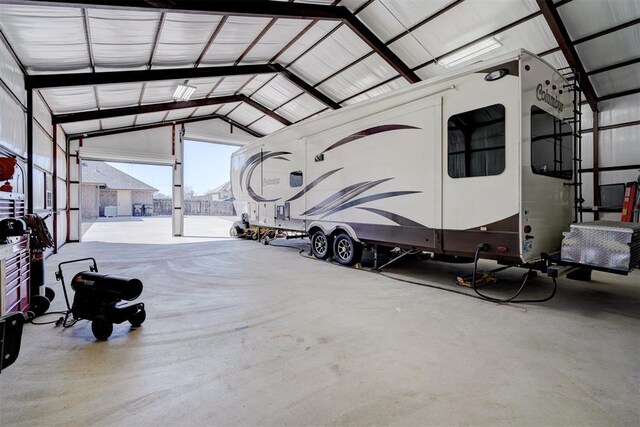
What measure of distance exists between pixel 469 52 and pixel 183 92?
8.22m

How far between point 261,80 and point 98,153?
6.70 metres

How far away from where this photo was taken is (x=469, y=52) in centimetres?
738

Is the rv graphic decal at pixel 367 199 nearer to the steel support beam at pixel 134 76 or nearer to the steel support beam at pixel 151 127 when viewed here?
the steel support beam at pixel 134 76

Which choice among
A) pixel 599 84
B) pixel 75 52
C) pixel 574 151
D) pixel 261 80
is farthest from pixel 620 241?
pixel 261 80

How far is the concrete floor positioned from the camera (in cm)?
194

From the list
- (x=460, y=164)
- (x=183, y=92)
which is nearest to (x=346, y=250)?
(x=460, y=164)

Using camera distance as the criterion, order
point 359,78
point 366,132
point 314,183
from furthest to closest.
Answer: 1. point 359,78
2. point 314,183
3. point 366,132

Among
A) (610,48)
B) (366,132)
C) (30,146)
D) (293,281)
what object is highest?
(610,48)

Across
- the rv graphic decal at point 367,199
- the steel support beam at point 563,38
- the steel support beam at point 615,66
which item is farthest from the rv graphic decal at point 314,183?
the steel support beam at point 615,66

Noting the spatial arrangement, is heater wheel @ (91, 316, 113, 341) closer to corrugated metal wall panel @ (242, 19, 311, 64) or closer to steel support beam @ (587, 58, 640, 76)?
corrugated metal wall panel @ (242, 19, 311, 64)

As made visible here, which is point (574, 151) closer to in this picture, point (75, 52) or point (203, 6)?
point (203, 6)

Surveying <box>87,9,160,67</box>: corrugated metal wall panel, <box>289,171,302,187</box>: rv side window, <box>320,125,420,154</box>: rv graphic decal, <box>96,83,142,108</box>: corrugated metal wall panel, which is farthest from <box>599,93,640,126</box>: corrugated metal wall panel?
<box>96,83,142,108</box>: corrugated metal wall panel

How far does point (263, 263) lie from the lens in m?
6.87

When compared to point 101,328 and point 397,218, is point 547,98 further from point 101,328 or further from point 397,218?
point 101,328
